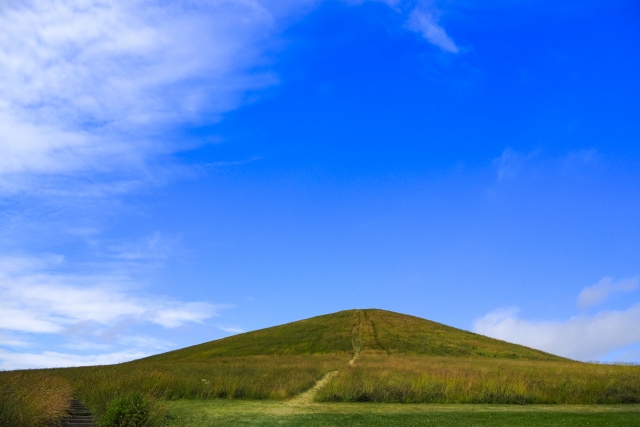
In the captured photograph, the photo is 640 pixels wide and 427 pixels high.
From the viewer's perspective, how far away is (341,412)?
64.9 ft

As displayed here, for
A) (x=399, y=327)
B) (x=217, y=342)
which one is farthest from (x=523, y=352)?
(x=217, y=342)

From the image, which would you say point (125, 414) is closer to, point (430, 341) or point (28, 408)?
point (28, 408)

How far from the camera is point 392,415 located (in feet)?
62.8

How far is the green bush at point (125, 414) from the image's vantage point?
15.3m

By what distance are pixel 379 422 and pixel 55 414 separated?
1021 centimetres

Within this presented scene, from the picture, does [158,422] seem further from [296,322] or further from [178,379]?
[296,322]

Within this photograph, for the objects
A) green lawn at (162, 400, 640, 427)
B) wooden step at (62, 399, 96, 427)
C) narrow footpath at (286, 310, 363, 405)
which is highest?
narrow footpath at (286, 310, 363, 405)

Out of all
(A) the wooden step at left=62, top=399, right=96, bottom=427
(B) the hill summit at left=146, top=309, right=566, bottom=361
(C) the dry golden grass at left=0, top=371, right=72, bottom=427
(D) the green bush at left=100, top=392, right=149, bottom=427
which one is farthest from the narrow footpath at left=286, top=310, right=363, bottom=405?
(C) the dry golden grass at left=0, top=371, right=72, bottom=427

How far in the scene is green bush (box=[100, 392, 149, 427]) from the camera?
1527 centimetres

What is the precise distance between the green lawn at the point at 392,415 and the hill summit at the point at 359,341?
40.4 metres

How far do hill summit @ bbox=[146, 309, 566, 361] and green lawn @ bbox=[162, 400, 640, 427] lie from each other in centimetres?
4039

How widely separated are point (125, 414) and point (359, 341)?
5607 cm

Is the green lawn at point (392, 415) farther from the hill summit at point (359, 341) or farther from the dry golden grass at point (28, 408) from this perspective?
the hill summit at point (359, 341)

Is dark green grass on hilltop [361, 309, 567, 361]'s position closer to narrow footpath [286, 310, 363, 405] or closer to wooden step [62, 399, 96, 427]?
narrow footpath [286, 310, 363, 405]
